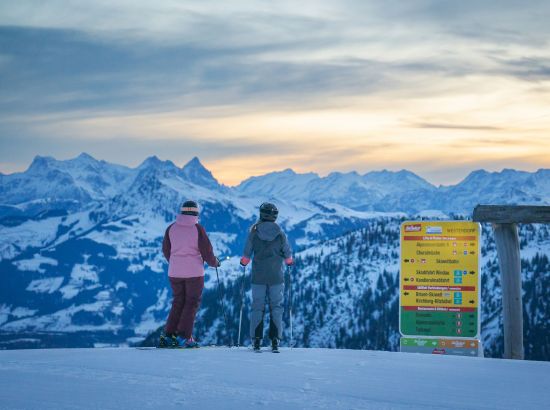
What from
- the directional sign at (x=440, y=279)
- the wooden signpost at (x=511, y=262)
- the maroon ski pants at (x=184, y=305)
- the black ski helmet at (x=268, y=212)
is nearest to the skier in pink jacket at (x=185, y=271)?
the maroon ski pants at (x=184, y=305)

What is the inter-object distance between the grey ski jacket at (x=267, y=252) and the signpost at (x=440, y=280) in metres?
2.46

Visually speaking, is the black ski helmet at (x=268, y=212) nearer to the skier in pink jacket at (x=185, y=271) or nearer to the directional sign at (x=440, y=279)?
the skier in pink jacket at (x=185, y=271)

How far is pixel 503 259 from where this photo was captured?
12.0 m

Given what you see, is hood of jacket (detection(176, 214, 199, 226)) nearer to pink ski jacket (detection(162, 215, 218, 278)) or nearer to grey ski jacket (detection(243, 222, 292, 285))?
pink ski jacket (detection(162, 215, 218, 278))

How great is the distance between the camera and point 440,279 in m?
13.7

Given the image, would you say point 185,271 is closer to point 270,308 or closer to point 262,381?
point 270,308

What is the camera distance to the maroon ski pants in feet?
42.1

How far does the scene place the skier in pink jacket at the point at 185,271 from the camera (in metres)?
12.9

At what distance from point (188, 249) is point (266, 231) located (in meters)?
1.43

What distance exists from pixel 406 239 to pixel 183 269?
4207 mm

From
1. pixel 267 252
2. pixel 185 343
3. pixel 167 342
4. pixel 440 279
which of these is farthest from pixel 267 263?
pixel 440 279

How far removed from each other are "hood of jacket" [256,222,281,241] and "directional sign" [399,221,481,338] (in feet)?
8.53

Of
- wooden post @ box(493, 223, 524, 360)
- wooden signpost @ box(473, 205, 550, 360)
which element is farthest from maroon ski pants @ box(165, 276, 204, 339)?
wooden post @ box(493, 223, 524, 360)

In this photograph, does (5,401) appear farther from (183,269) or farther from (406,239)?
(406,239)
